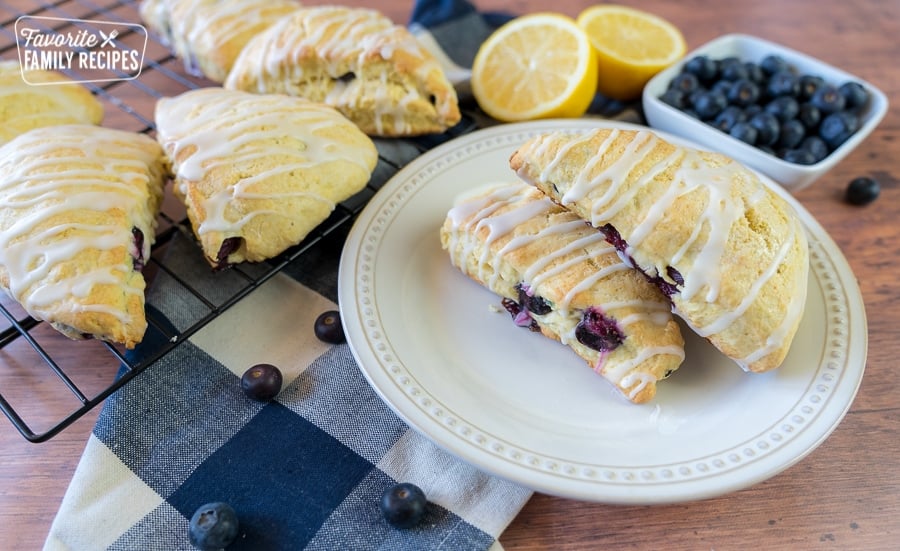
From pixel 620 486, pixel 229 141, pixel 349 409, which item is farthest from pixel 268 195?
pixel 620 486

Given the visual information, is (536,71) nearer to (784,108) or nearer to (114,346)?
(784,108)

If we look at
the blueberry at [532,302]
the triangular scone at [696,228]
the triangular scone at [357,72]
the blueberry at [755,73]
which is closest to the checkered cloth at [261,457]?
the blueberry at [532,302]

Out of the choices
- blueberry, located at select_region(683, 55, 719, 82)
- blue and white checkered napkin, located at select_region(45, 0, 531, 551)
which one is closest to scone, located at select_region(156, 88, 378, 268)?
blue and white checkered napkin, located at select_region(45, 0, 531, 551)

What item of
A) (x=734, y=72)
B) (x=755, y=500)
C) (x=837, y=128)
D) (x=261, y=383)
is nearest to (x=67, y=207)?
(x=261, y=383)

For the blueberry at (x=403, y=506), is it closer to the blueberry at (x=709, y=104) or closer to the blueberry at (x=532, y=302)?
the blueberry at (x=532, y=302)

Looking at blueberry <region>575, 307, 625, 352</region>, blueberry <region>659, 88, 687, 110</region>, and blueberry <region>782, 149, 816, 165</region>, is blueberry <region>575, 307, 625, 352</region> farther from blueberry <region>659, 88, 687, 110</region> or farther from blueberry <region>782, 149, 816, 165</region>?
blueberry <region>659, 88, 687, 110</region>
